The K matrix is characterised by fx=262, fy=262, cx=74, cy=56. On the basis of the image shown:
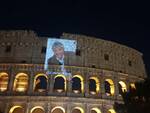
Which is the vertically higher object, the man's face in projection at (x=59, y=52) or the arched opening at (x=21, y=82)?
the man's face in projection at (x=59, y=52)

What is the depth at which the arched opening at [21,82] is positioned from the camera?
2472 centimetres

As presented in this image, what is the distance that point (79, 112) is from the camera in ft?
81.4

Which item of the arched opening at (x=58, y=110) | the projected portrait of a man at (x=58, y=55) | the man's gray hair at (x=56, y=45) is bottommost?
the arched opening at (x=58, y=110)

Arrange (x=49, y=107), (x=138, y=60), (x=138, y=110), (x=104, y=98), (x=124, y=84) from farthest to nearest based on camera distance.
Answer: (x=138, y=60), (x=124, y=84), (x=104, y=98), (x=49, y=107), (x=138, y=110)

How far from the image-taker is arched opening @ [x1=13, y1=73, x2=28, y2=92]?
24717 millimetres

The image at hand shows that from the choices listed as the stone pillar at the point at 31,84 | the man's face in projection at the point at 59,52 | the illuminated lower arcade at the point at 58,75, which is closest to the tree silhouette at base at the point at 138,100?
the illuminated lower arcade at the point at 58,75

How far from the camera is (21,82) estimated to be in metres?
25.7

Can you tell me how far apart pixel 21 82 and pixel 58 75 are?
3.85 meters

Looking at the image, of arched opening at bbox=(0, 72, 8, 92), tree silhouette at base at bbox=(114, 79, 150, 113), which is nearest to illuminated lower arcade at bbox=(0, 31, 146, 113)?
arched opening at bbox=(0, 72, 8, 92)

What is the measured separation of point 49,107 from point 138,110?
1007 cm

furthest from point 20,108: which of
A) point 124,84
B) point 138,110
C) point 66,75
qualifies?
point 138,110

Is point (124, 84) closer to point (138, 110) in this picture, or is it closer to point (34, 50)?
point (34, 50)

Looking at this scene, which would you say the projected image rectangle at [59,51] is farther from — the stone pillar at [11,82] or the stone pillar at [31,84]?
the stone pillar at [11,82]

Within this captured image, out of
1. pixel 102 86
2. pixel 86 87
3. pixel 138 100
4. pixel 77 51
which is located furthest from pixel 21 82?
pixel 138 100
